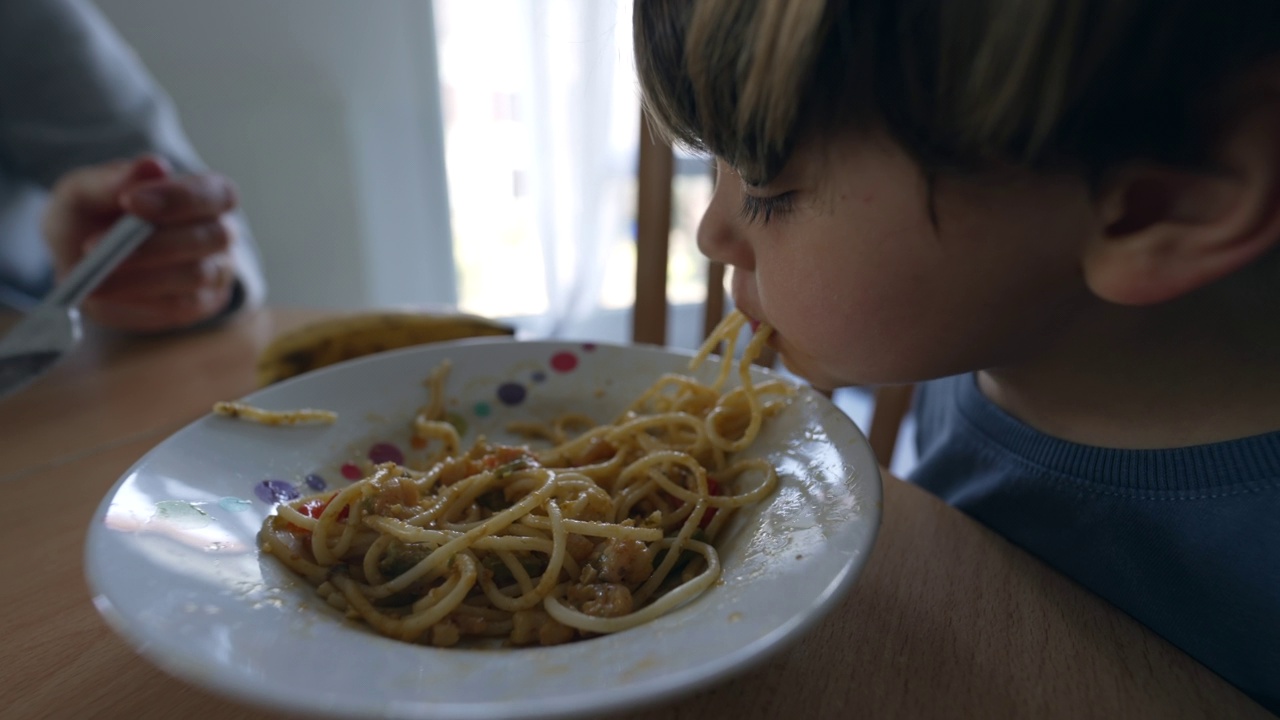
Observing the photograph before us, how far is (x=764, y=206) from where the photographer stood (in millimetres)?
566

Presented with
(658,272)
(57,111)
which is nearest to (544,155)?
(658,272)

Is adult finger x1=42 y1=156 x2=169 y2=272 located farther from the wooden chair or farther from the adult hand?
the wooden chair

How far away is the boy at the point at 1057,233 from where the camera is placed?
15.5 inches

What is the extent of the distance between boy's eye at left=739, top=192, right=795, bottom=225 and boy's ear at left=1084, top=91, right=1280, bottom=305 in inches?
8.2

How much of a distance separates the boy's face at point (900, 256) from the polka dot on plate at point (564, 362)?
12.2 inches

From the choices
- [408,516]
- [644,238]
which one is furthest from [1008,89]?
[644,238]

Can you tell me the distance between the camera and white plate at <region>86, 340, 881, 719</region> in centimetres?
35

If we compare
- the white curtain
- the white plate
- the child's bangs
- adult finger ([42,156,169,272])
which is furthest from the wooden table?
the white curtain

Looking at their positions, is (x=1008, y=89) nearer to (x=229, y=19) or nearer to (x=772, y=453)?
(x=772, y=453)

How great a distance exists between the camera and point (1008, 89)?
390mm

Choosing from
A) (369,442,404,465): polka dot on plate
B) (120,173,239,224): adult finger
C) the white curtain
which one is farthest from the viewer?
the white curtain

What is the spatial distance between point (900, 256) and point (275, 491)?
59 cm

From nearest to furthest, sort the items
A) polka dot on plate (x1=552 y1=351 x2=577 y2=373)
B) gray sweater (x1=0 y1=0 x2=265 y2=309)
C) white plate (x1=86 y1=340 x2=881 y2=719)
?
white plate (x1=86 y1=340 x2=881 y2=719) < polka dot on plate (x1=552 y1=351 x2=577 y2=373) < gray sweater (x1=0 y1=0 x2=265 y2=309)

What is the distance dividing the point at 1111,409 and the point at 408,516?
661mm
